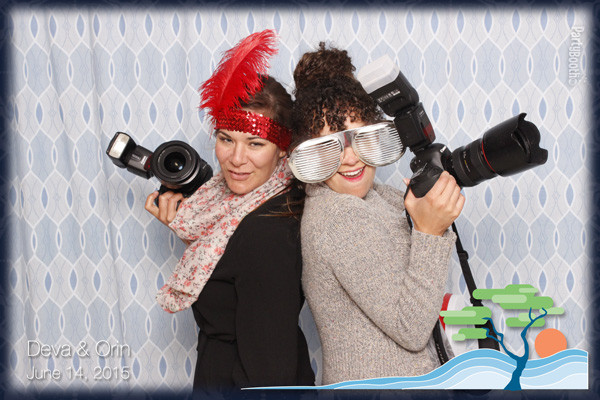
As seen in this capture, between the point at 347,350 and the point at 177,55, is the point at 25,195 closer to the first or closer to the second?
the point at 177,55

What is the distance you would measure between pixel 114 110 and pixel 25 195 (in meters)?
0.40

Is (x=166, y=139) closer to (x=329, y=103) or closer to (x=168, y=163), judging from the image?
(x=168, y=163)

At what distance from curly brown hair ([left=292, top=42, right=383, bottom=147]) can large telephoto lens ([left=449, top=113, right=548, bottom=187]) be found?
21cm

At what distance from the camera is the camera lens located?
53.6 inches

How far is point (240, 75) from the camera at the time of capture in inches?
45.7

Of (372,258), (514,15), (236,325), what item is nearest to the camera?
(372,258)

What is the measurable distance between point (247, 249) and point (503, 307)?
21.4 inches

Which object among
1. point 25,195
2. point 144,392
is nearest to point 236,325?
point 144,392

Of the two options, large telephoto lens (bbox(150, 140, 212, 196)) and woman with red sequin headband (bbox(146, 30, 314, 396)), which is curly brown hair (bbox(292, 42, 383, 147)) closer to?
woman with red sequin headband (bbox(146, 30, 314, 396))

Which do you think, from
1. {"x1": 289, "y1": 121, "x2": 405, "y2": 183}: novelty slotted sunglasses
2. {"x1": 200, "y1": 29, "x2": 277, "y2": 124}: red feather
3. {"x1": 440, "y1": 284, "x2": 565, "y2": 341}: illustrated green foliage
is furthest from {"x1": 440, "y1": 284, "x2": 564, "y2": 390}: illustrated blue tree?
{"x1": 200, "y1": 29, "x2": 277, "y2": 124}: red feather

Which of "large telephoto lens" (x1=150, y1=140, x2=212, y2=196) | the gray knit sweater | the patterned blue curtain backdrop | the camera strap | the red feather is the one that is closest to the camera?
the gray knit sweater

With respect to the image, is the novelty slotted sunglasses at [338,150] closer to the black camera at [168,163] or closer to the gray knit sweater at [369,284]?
the gray knit sweater at [369,284]

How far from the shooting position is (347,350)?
1040 millimetres

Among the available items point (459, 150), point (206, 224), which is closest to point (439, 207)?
point (459, 150)
